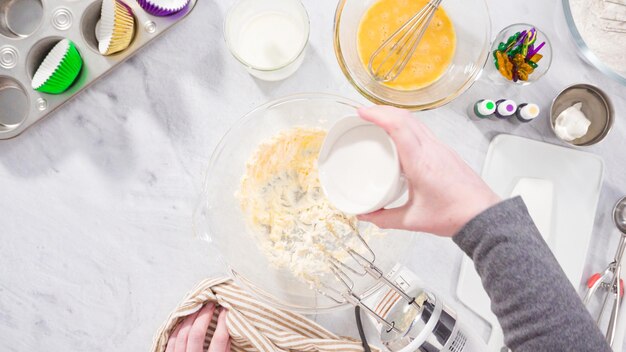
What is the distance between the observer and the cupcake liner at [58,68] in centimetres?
79

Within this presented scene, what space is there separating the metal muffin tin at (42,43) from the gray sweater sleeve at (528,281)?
61 cm

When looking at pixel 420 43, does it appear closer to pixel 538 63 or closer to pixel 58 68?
pixel 538 63

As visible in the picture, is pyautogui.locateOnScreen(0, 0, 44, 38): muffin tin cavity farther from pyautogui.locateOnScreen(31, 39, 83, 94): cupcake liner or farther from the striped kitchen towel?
the striped kitchen towel

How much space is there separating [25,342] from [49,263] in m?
0.15

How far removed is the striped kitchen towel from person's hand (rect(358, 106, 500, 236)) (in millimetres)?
339

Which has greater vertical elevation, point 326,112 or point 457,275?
point 326,112

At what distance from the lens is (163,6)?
2.65 ft

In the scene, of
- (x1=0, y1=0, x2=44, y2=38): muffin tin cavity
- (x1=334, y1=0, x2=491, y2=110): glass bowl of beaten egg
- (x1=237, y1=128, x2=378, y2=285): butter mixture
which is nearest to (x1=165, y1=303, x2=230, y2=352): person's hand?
(x1=237, y1=128, x2=378, y2=285): butter mixture

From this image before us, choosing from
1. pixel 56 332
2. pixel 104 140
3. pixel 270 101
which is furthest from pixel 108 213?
pixel 270 101

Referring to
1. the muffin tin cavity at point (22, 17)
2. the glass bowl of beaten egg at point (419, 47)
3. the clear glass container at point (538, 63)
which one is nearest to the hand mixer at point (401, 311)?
the glass bowl of beaten egg at point (419, 47)

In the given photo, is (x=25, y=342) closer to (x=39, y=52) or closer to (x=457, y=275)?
(x=39, y=52)

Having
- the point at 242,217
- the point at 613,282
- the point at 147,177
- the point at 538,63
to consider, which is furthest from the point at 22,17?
the point at 613,282

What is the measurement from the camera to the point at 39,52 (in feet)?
2.73

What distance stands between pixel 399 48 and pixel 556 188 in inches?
15.2
